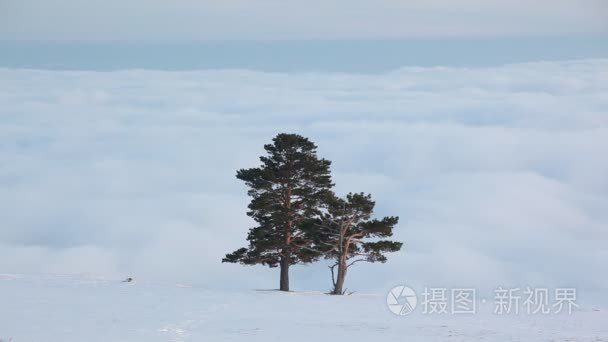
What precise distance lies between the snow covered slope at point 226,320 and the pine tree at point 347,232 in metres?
4.59

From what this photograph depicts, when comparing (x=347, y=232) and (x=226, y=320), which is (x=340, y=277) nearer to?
(x=347, y=232)

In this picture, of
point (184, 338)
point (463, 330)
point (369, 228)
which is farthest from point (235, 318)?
point (369, 228)

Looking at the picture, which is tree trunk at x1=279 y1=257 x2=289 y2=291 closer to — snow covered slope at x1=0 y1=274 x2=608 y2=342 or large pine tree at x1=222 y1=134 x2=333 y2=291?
large pine tree at x1=222 y1=134 x2=333 y2=291

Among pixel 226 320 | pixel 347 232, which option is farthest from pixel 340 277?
pixel 226 320

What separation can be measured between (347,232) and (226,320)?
45.1 ft

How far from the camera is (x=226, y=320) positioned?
26109 mm

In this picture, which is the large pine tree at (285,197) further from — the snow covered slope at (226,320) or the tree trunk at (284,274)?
the snow covered slope at (226,320)

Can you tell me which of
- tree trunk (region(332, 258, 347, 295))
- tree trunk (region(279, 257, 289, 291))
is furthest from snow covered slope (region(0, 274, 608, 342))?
tree trunk (region(279, 257, 289, 291))

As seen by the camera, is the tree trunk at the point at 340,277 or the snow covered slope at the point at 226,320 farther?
the tree trunk at the point at 340,277

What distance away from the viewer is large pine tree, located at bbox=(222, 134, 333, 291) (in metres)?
38.8

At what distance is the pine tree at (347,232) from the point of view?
123 feet

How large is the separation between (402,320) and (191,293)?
11.0m

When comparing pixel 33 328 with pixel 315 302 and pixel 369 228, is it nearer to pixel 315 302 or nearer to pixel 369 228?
pixel 315 302

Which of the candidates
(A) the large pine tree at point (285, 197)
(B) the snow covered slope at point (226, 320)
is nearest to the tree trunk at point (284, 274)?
(A) the large pine tree at point (285, 197)
